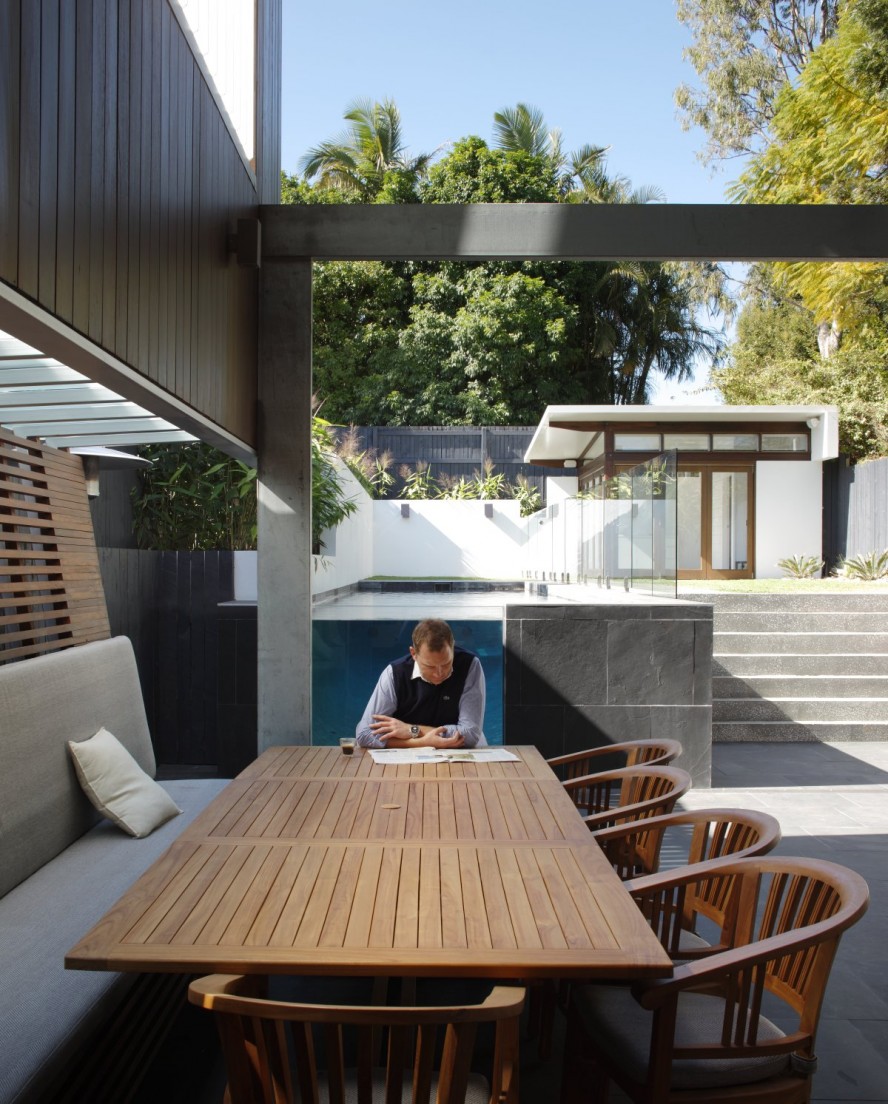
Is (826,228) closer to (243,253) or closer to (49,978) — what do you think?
(243,253)

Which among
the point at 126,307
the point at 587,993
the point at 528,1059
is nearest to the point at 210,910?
the point at 587,993

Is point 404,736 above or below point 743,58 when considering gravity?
below

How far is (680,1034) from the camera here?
7.34ft

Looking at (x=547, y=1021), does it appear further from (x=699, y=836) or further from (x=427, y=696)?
(x=427, y=696)

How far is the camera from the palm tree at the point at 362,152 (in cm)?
2702

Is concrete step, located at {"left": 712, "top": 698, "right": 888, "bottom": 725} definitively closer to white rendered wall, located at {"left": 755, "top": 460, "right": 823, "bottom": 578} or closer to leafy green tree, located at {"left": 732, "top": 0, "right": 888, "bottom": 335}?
leafy green tree, located at {"left": 732, "top": 0, "right": 888, "bottom": 335}

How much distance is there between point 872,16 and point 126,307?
43.1 feet

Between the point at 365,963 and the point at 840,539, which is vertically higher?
the point at 840,539

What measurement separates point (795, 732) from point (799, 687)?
538 mm

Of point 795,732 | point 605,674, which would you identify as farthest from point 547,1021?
point 795,732

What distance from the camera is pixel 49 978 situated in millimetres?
2531

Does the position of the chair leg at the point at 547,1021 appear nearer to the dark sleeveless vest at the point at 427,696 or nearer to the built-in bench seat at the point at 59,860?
the built-in bench seat at the point at 59,860

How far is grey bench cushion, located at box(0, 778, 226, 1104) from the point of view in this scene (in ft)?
7.26

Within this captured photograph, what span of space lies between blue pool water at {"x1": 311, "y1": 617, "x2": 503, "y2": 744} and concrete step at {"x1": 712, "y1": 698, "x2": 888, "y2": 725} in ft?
→ 7.61
